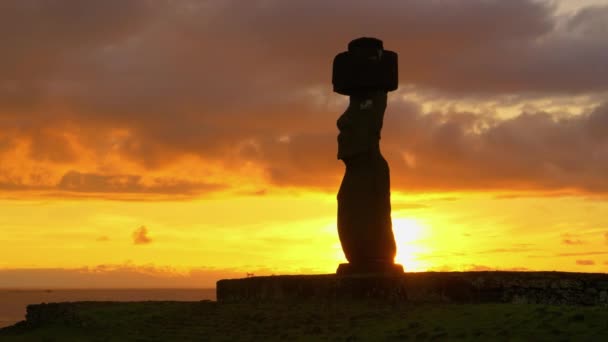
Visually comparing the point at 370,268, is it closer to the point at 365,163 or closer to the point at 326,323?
the point at 365,163

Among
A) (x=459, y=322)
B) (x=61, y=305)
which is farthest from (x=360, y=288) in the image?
(x=61, y=305)

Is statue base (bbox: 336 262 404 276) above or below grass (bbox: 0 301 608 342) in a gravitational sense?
above

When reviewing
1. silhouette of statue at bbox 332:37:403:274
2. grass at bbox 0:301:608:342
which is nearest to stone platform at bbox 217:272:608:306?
grass at bbox 0:301:608:342

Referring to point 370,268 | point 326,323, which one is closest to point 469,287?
point 326,323

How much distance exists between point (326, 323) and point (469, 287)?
8.38 feet

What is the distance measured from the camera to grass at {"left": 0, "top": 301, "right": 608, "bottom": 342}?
13.8m

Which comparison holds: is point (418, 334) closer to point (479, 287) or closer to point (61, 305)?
point (479, 287)

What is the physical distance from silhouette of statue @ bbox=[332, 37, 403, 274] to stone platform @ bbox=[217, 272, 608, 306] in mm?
2024

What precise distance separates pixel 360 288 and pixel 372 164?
3652mm

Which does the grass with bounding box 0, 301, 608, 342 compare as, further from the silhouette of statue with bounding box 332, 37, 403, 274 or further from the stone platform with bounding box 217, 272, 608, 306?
the silhouette of statue with bounding box 332, 37, 403, 274

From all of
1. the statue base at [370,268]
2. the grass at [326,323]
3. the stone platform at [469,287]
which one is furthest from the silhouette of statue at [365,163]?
the grass at [326,323]

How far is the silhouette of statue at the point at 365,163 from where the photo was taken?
20250 millimetres

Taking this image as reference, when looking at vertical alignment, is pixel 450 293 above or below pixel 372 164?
below

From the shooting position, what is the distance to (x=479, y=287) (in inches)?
656
